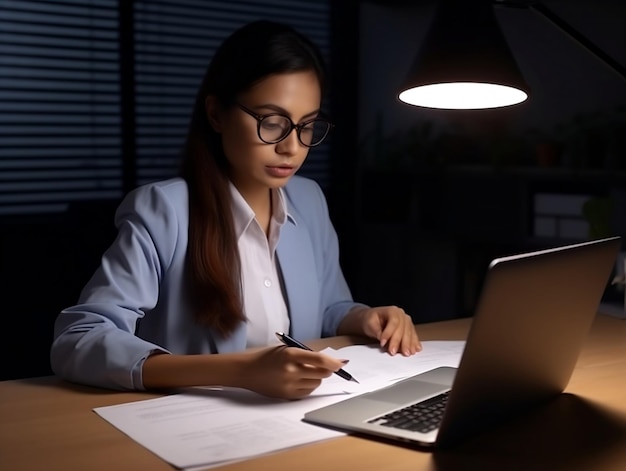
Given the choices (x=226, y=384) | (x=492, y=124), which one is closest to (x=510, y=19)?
(x=492, y=124)

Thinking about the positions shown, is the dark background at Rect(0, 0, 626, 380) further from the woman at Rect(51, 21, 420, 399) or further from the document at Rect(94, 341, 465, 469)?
the document at Rect(94, 341, 465, 469)

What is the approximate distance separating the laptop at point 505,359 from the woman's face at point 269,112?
479mm

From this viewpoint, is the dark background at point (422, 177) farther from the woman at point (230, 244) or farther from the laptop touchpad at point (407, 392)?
the laptop touchpad at point (407, 392)

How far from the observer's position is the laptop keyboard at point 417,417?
37.4 inches

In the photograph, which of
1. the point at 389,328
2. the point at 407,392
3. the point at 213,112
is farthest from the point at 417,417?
the point at 213,112

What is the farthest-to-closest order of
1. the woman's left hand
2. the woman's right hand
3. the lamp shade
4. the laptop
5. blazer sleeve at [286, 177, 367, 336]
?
blazer sleeve at [286, 177, 367, 336]
the woman's left hand
the lamp shade
the woman's right hand
the laptop

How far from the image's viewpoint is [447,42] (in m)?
1.28

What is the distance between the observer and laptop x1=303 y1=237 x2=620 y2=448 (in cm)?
86

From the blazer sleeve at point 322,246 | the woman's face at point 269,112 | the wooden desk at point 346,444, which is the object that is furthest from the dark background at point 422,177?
the wooden desk at point 346,444

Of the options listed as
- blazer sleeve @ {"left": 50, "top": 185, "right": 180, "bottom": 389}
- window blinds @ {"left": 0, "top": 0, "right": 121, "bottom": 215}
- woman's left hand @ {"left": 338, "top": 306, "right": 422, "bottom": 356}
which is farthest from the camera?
window blinds @ {"left": 0, "top": 0, "right": 121, "bottom": 215}

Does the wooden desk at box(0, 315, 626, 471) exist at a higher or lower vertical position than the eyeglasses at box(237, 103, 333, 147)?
lower

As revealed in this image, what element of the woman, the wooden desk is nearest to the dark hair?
the woman

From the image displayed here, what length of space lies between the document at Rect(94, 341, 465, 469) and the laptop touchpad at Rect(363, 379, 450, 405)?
4 centimetres

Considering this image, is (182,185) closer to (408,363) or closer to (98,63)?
(408,363)
